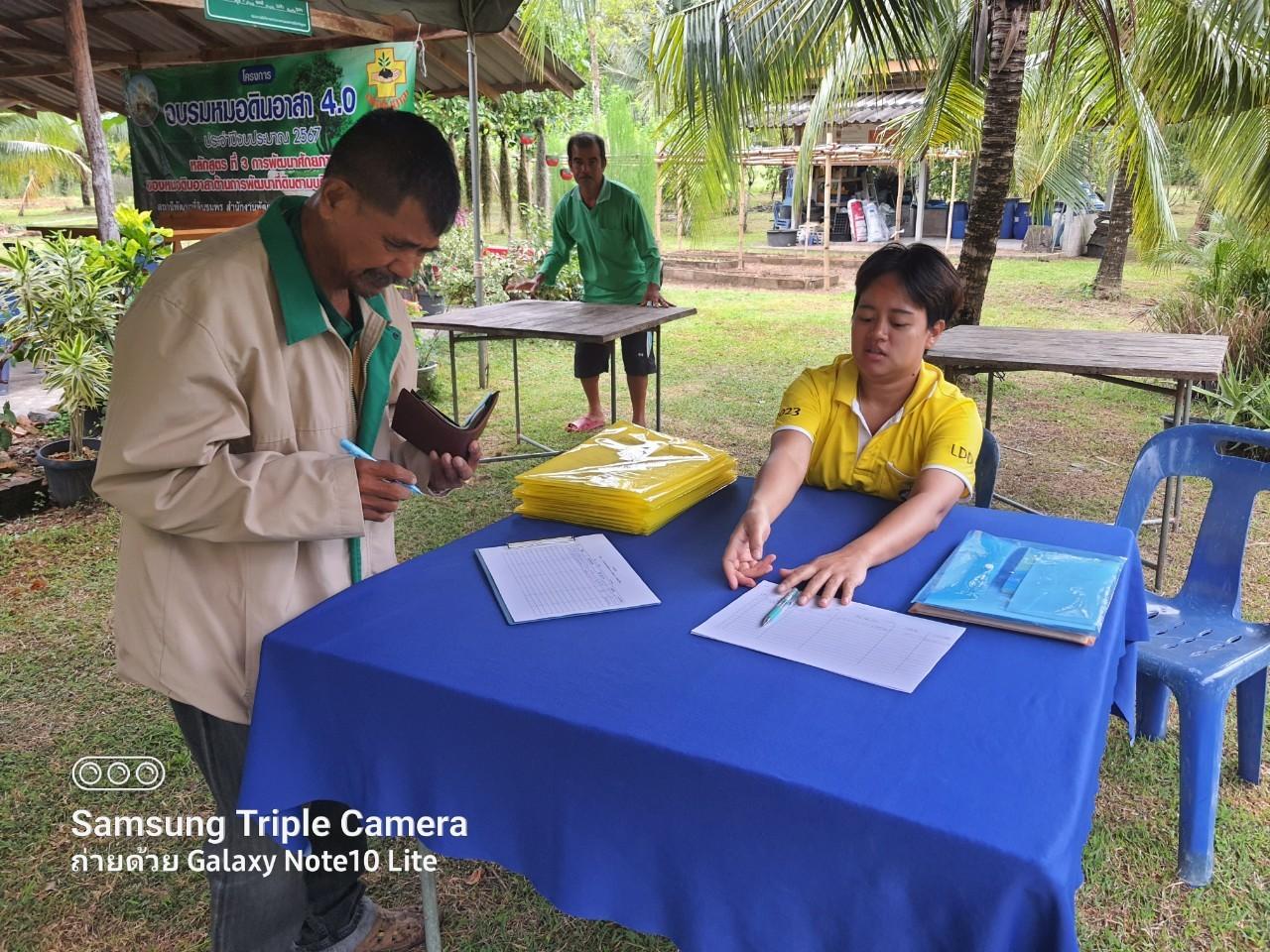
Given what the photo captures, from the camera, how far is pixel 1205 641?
2342 millimetres

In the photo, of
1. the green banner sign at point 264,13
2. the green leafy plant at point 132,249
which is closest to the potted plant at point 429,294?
the green leafy plant at point 132,249

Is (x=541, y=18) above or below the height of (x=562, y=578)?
above

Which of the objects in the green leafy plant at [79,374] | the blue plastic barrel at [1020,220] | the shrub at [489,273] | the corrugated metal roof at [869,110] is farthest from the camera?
the blue plastic barrel at [1020,220]

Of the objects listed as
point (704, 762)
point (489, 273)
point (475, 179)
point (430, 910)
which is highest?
point (475, 179)

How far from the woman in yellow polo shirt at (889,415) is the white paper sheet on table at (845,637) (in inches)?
13.9

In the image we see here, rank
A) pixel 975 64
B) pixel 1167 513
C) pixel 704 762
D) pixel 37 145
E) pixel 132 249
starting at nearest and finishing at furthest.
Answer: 1. pixel 704 762
2. pixel 1167 513
3. pixel 132 249
4. pixel 975 64
5. pixel 37 145

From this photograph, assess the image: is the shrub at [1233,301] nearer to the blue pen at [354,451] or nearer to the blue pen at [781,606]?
the blue pen at [781,606]

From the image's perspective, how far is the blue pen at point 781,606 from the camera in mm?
1417

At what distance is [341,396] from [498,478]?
3538 mm

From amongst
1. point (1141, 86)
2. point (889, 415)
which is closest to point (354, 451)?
point (889, 415)

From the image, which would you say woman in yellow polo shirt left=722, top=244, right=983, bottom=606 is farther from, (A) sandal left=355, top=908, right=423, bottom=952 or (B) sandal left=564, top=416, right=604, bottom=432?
(B) sandal left=564, top=416, right=604, bottom=432

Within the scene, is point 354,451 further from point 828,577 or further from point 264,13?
point 264,13

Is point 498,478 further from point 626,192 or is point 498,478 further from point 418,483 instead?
point 418,483

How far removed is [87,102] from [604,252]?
10.9ft
